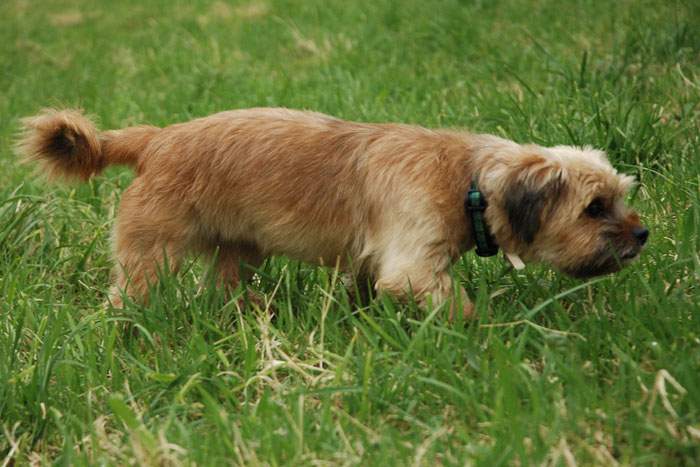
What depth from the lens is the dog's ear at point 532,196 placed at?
146 inches

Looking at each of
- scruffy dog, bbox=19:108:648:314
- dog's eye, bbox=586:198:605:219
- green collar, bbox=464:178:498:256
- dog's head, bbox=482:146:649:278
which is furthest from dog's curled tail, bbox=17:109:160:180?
dog's eye, bbox=586:198:605:219

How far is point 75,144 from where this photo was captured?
14.4 feet

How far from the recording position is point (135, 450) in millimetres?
2951

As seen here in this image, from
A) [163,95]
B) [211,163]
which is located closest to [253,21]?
[163,95]

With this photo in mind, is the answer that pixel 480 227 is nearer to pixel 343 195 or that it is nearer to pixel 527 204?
pixel 527 204

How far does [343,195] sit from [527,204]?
0.78 metres

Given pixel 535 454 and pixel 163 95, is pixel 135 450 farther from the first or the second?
pixel 163 95

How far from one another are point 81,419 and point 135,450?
0.57m

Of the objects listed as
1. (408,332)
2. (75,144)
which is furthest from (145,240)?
(408,332)

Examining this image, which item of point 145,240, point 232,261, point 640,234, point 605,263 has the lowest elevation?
point 232,261

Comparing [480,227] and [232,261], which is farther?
[232,261]

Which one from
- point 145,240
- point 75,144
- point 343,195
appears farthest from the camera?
point 75,144

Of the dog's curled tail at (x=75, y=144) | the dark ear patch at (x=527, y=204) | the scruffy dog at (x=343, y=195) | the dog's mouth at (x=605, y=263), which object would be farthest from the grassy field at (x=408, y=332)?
the dog's curled tail at (x=75, y=144)

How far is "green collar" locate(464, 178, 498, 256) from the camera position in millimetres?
3830
